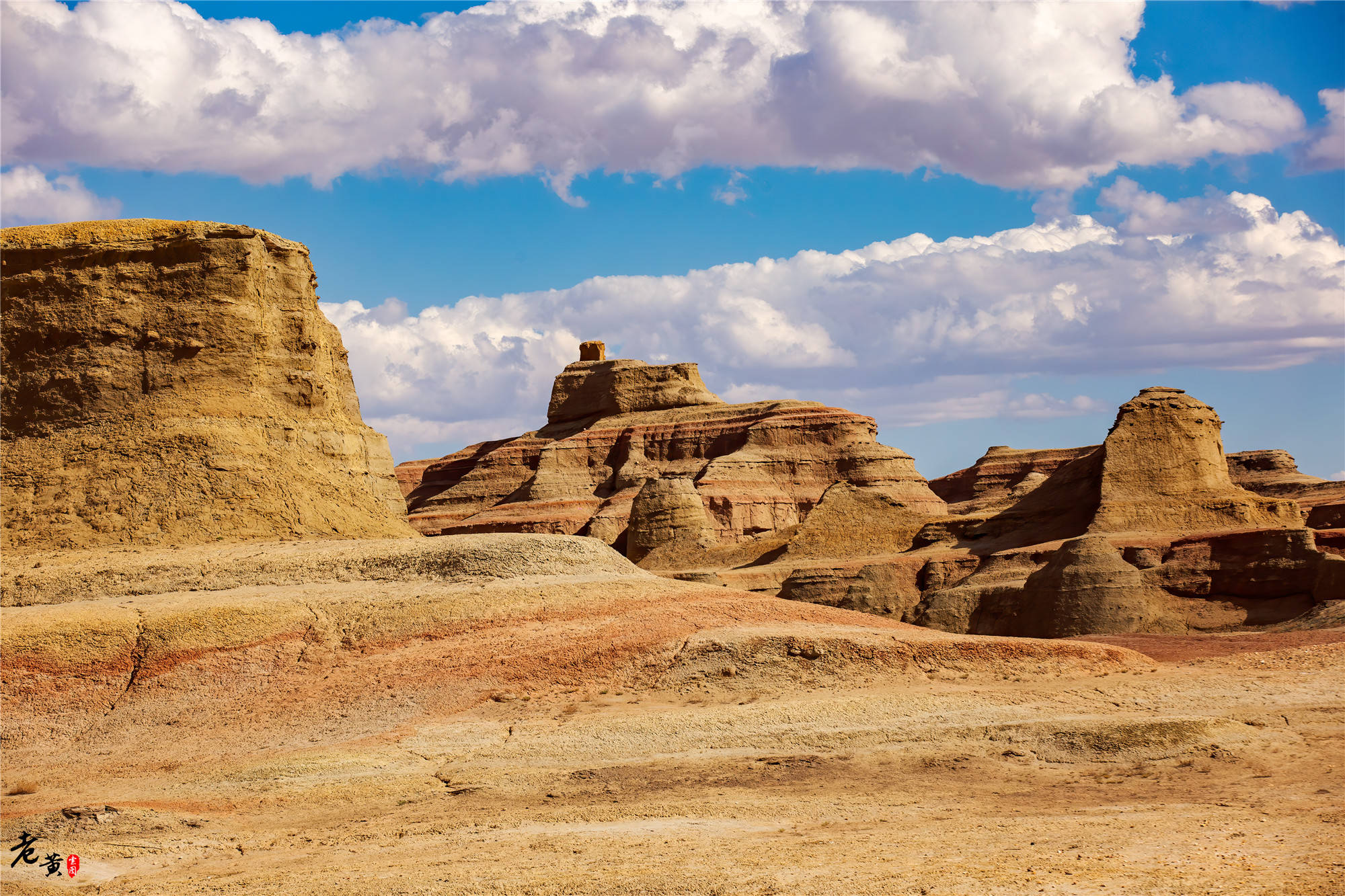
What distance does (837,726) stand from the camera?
15.2m

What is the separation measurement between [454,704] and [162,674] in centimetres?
490

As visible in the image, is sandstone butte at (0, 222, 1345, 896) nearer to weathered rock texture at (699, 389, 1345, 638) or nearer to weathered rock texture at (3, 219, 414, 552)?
Result: weathered rock texture at (3, 219, 414, 552)

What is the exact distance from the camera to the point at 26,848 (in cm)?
1183

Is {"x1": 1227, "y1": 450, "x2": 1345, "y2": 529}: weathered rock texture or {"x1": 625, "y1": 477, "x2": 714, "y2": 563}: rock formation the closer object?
{"x1": 625, "y1": 477, "x2": 714, "y2": 563}: rock formation

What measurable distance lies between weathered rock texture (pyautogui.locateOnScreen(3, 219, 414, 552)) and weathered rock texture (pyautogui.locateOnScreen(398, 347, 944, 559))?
29.7 m

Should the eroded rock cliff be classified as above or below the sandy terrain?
above

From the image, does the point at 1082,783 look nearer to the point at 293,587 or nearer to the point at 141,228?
the point at 293,587

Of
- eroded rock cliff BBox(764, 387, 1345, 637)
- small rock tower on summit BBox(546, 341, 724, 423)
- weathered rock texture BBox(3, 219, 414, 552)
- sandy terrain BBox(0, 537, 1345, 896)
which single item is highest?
small rock tower on summit BBox(546, 341, 724, 423)

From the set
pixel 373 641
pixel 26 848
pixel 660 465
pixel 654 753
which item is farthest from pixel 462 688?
pixel 660 465

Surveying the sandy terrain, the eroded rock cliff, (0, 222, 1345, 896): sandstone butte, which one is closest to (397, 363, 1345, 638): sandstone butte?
the eroded rock cliff

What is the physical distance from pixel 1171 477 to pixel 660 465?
125ft

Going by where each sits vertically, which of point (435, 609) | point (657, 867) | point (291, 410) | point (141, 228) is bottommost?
point (657, 867)

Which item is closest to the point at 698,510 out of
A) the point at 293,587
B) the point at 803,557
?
the point at 803,557

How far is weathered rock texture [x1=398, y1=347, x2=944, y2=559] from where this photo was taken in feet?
218
